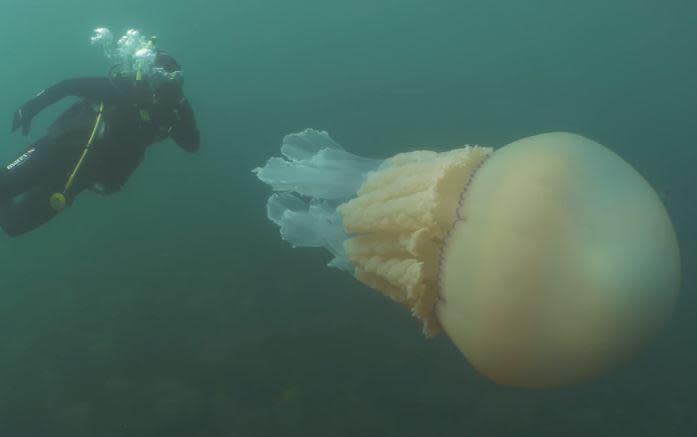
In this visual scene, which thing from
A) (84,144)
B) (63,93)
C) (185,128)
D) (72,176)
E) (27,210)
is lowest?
(27,210)

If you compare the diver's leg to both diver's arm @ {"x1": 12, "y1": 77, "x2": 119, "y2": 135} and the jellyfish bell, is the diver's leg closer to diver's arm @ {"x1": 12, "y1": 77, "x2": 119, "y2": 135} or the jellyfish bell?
diver's arm @ {"x1": 12, "y1": 77, "x2": 119, "y2": 135}

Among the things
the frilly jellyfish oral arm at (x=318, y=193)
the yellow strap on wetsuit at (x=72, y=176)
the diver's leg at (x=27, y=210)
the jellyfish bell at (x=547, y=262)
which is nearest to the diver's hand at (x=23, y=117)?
the yellow strap on wetsuit at (x=72, y=176)

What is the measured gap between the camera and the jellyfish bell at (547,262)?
212 cm

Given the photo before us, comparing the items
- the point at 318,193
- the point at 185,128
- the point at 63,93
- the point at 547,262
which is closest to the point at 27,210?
the point at 63,93

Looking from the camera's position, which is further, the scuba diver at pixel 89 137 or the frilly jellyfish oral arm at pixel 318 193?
the scuba diver at pixel 89 137

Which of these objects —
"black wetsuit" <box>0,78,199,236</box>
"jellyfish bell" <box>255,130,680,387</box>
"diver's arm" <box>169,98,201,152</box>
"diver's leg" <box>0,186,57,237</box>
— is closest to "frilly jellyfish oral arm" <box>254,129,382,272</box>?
"jellyfish bell" <box>255,130,680,387</box>

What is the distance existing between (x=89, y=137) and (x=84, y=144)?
0.09 m

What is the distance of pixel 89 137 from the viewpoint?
233 inches

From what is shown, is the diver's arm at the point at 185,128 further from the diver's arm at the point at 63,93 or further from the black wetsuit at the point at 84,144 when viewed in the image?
the diver's arm at the point at 63,93

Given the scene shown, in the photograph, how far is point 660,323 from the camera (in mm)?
2383

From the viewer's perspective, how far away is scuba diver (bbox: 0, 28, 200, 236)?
5.93 m

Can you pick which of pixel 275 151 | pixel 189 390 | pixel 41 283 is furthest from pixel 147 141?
pixel 275 151

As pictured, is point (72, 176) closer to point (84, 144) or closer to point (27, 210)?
point (84, 144)

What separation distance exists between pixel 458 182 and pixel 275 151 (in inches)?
541
